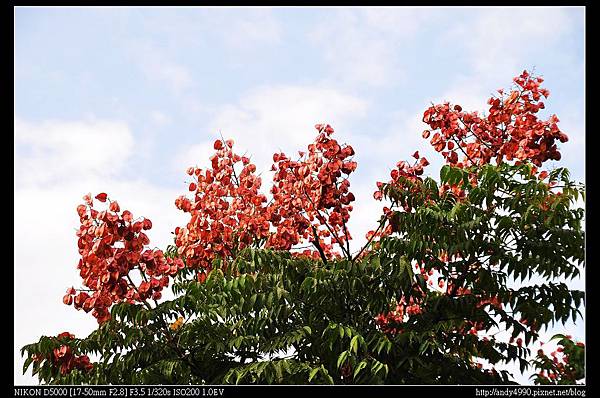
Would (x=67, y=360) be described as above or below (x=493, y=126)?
below

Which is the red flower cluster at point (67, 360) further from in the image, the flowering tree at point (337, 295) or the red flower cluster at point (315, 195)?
the red flower cluster at point (315, 195)

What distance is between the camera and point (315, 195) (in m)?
5.77

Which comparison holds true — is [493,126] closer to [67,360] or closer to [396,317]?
[396,317]

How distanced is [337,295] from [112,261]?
166 cm

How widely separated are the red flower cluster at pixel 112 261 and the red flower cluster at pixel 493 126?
2.77 meters

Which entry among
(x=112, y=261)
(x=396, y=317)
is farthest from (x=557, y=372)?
(x=112, y=261)

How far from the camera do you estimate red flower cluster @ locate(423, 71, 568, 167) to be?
20.0 feet

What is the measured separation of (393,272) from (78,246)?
2.25 metres

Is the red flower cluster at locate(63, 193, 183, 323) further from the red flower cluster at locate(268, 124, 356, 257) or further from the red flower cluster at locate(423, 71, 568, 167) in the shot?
the red flower cluster at locate(423, 71, 568, 167)

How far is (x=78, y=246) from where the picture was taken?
16.2ft

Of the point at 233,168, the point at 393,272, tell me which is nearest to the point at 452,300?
the point at 393,272

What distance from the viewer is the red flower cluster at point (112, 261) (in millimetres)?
4852
